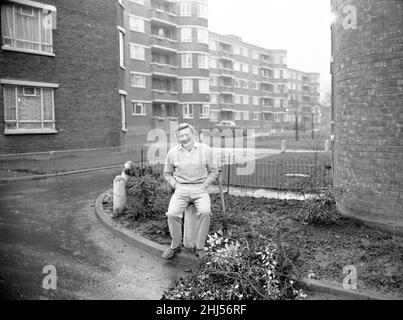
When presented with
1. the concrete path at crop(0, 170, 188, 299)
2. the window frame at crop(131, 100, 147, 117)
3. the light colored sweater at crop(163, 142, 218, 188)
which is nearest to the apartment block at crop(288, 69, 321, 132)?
the window frame at crop(131, 100, 147, 117)

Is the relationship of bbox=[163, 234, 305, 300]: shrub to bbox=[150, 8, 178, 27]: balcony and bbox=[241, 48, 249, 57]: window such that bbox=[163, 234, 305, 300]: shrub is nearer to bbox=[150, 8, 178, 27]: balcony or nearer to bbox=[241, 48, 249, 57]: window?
bbox=[150, 8, 178, 27]: balcony

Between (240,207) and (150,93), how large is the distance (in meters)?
37.6

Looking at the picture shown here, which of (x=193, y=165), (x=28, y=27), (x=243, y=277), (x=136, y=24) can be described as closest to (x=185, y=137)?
(x=193, y=165)

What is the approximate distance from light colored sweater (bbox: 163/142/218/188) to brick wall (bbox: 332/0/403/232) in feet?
8.45

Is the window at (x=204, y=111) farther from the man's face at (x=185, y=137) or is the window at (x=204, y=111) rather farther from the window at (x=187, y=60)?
the man's face at (x=185, y=137)

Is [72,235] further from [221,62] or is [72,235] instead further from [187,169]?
[221,62]

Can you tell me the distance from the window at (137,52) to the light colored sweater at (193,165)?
3871cm

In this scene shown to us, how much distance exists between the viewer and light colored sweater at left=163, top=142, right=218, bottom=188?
547 centimetres

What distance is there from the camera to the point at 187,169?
5.48m

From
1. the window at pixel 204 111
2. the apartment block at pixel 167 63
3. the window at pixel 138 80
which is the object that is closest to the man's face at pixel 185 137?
the apartment block at pixel 167 63

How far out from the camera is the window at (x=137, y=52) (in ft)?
138

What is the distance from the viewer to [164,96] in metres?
46.2

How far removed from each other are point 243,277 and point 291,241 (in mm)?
1729
